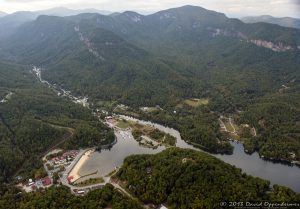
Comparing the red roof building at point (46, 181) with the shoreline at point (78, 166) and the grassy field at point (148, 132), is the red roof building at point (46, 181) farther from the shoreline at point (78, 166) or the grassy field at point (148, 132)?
the grassy field at point (148, 132)

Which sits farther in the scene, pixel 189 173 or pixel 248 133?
pixel 248 133

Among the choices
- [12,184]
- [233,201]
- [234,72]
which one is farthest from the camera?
[234,72]

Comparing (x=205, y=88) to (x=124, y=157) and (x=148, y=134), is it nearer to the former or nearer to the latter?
(x=148, y=134)

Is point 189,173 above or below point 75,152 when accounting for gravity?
above

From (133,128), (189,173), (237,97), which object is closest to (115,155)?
(133,128)

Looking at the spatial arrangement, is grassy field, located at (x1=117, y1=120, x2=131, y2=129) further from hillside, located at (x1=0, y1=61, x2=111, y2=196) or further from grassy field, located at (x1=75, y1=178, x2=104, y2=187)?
grassy field, located at (x1=75, y1=178, x2=104, y2=187)

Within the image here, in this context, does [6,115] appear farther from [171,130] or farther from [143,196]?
[143,196]

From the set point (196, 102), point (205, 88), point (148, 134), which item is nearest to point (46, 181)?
point (148, 134)

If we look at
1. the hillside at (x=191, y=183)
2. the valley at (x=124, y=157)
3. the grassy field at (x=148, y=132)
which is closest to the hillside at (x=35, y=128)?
the valley at (x=124, y=157)
